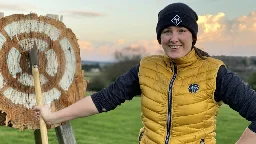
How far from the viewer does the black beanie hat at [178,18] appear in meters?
2.10

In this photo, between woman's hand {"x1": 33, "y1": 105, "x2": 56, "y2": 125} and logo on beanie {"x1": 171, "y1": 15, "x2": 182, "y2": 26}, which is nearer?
logo on beanie {"x1": 171, "y1": 15, "x2": 182, "y2": 26}

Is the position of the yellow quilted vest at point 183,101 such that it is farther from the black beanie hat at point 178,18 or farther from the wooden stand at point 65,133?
the wooden stand at point 65,133

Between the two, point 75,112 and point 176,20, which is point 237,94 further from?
point 75,112

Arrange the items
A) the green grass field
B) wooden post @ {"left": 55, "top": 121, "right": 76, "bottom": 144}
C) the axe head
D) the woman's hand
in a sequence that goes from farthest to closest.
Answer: the green grass field → wooden post @ {"left": 55, "top": 121, "right": 76, "bottom": 144} → the axe head → the woman's hand

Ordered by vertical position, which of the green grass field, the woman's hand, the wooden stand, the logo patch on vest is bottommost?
the green grass field

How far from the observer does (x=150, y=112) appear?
7.27 ft

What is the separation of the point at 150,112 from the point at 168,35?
1.24ft

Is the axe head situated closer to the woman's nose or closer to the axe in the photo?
the axe

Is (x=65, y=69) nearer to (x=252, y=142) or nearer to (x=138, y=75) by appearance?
(x=138, y=75)

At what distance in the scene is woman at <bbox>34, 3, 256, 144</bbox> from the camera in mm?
2094

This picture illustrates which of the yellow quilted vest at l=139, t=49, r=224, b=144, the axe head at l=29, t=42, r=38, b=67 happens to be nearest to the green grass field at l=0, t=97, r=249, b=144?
the axe head at l=29, t=42, r=38, b=67

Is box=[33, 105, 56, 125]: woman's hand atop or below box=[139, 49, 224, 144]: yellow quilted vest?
below

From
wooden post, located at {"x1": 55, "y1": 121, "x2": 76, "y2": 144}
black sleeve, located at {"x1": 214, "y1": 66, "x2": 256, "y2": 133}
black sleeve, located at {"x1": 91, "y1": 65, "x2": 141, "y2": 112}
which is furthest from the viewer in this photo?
wooden post, located at {"x1": 55, "y1": 121, "x2": 76, "y2": 144}

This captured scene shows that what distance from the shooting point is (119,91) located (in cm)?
232
